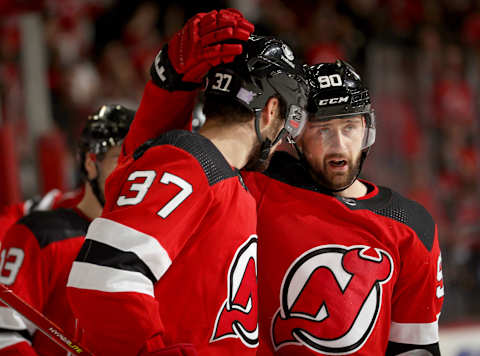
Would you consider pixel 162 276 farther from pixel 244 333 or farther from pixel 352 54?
pixel 352 54

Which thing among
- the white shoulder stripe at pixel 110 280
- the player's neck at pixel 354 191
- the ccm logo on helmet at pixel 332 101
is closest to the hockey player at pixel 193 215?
the white shoulder stripe at pixel 110 280

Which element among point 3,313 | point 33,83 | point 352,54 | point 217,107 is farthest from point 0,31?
point 217,107

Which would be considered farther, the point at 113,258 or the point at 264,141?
the point at 264,141

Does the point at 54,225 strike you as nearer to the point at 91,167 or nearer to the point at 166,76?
the point at 91,167

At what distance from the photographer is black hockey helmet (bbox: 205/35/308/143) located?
1.36 metres

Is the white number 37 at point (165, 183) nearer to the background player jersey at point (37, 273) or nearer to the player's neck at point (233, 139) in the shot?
the player's neck at point (233, 139)

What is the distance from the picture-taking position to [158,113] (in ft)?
4.96

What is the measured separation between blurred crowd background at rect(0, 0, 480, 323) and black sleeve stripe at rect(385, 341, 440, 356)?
187cm

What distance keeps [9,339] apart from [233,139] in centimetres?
90

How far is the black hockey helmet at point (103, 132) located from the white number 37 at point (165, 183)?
83 centimetres

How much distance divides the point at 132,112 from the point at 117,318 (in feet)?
3.55

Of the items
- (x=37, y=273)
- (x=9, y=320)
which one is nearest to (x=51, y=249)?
(x=37, y=273)

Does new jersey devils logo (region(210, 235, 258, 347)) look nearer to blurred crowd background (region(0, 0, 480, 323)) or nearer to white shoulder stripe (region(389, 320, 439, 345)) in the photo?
white shoulder stripe (region(389, 320, 439, 345))

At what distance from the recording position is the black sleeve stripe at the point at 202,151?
1.26 m
